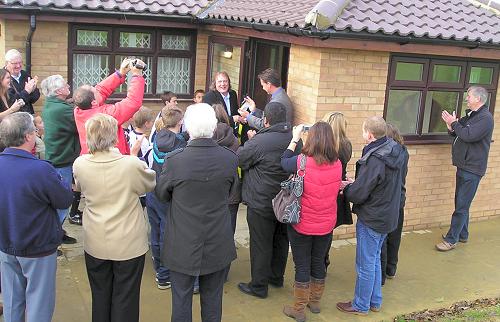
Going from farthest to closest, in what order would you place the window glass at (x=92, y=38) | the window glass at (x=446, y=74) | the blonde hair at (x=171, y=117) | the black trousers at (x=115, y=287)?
the window glass at (x=92, y=38)
the window glass at (x=446, y=74)
the blonde hair at (x=171, y=117)
the black trousers at (x=115, y=287)

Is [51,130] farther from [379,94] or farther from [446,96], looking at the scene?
[446,96]

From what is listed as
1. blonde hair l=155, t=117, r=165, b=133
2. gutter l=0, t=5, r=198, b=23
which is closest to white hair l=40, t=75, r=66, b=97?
blonde hair l=155, t=117, r=165, b=133

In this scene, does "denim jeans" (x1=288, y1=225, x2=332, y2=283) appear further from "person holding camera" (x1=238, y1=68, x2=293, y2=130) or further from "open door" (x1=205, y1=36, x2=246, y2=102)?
"open door" (x1=205, y1=36, x2=246, y2=102)

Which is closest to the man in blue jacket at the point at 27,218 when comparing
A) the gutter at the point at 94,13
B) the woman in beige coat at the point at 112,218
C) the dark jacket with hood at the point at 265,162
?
the woman in beige coat at the point at 112,218

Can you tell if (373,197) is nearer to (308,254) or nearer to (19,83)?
(308,254)

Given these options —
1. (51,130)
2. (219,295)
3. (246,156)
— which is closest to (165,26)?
(51,130)

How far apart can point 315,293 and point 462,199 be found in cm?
287

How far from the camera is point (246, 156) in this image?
17.1 feet

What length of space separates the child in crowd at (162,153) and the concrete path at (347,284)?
0.20 m

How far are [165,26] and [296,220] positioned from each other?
196 inches

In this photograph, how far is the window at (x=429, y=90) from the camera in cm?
722

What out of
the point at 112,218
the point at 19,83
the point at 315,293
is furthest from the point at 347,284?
the point at 19,83

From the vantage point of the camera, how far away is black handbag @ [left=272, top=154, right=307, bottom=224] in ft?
16.0

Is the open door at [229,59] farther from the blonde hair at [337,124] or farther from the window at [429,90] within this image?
the blonde hair at [337,124]
